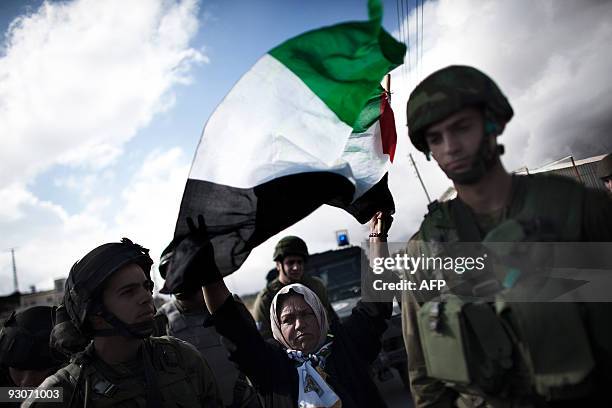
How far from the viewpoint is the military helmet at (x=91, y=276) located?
2.47m

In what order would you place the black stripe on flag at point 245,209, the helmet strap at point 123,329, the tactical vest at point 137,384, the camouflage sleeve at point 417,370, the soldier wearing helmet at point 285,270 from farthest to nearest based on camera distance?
the soldier wearing helmet at point 285,270 < the helmet strap at point 123,329 < the tactical vest at point 137,384 < the black stripe on flag at point 245,209 < the camouflage sleeve at point 417,370

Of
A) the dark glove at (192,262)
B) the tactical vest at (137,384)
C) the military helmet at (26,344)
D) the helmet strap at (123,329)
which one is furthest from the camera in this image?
the military helmet at (26,344)

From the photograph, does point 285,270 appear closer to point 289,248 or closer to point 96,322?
point 289,248

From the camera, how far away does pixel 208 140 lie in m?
2.06

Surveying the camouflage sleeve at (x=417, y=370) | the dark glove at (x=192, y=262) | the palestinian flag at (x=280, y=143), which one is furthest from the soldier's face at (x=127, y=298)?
the camouflage sleeve at (x=417, y=370)

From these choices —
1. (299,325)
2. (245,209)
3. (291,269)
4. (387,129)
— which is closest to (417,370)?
(299,325)

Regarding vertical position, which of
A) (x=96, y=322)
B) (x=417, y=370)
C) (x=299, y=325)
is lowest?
(x=417, y=370)

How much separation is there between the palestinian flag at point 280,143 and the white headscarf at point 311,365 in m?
0.82

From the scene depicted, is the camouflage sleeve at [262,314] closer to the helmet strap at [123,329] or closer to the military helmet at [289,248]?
the military helmet at [289,248]

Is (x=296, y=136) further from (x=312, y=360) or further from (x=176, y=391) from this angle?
(x=176, y=391)

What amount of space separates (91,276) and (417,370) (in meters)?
1.90

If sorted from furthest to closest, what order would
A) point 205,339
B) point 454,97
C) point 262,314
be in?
point 262,314 → point 205,339 → point 454,97

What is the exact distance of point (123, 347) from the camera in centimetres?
251

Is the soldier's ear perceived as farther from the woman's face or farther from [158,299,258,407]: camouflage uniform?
[158,299,258,407]: camouflage uniform
